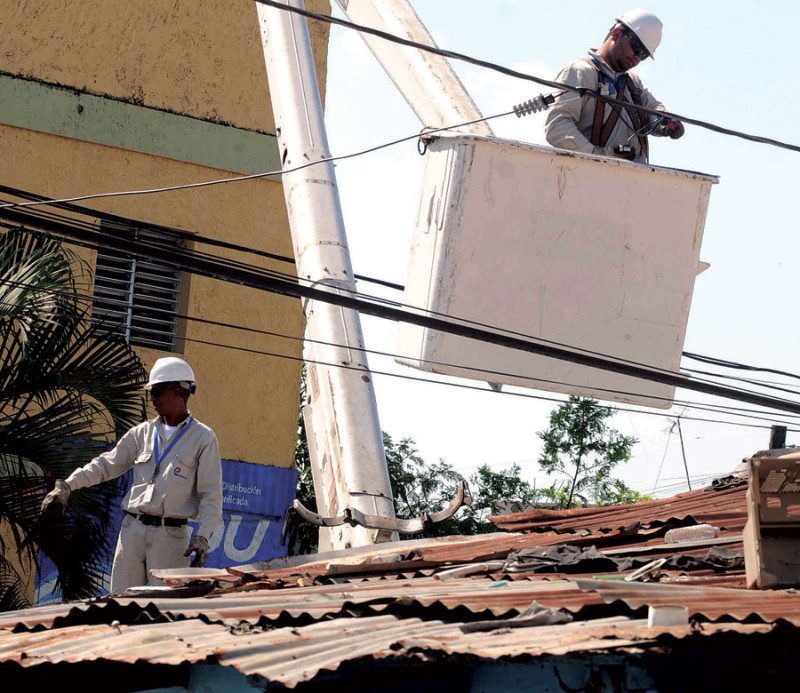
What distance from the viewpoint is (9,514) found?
9.30 meters

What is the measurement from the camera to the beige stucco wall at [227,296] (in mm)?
14750

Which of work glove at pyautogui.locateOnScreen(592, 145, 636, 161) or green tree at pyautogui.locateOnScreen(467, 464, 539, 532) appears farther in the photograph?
green tree at pyautogui.locateOnScreen(467, 464, 539, 532)

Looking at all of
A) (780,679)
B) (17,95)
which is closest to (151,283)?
(17,95)

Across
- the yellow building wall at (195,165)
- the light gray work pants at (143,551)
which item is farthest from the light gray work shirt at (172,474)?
the yellow building wall at (195,165)

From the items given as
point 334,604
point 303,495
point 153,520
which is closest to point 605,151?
point 153,520

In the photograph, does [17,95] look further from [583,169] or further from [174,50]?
[583,169]

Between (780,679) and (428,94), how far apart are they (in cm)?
529

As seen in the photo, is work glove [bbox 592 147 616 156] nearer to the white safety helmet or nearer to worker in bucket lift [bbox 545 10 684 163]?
worker in bucket lift [bbox 545 10 684 163]

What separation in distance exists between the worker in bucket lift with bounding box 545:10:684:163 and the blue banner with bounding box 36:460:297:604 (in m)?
7.35

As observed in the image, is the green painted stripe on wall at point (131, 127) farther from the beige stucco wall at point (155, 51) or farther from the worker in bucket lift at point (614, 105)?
the worker in bucket lift at point (614, 105)

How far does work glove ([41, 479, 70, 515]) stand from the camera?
7793mm

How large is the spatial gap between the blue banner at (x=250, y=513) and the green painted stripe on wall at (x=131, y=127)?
3.48 m

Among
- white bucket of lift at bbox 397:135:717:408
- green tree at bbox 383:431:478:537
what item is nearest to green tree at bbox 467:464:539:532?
green tree at bbox 383:431:478:537

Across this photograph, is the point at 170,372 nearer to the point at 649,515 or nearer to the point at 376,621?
the point at 649,515
